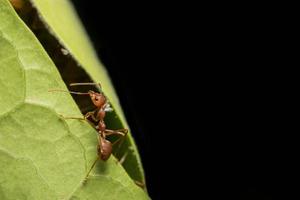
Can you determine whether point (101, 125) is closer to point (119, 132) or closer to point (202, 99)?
point (119, 132)

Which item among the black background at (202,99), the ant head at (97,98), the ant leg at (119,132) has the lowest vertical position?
the black background at (202,99)

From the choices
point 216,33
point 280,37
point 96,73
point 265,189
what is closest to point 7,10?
point 96,73

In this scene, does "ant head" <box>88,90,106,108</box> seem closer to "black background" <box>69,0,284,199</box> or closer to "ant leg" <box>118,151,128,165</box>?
"ant leg" <box>118,151,128,165</box>

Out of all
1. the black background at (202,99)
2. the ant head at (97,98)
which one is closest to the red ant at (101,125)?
the ant head at (97,98)

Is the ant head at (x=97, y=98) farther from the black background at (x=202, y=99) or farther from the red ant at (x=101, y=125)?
the black background at (x=202, y=99)

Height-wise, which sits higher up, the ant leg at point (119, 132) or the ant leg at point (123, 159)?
the ant leg at point (119, 132)

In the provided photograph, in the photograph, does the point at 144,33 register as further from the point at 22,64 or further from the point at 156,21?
the point at 22,64

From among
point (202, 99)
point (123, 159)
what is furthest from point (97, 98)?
point (202, 99)
